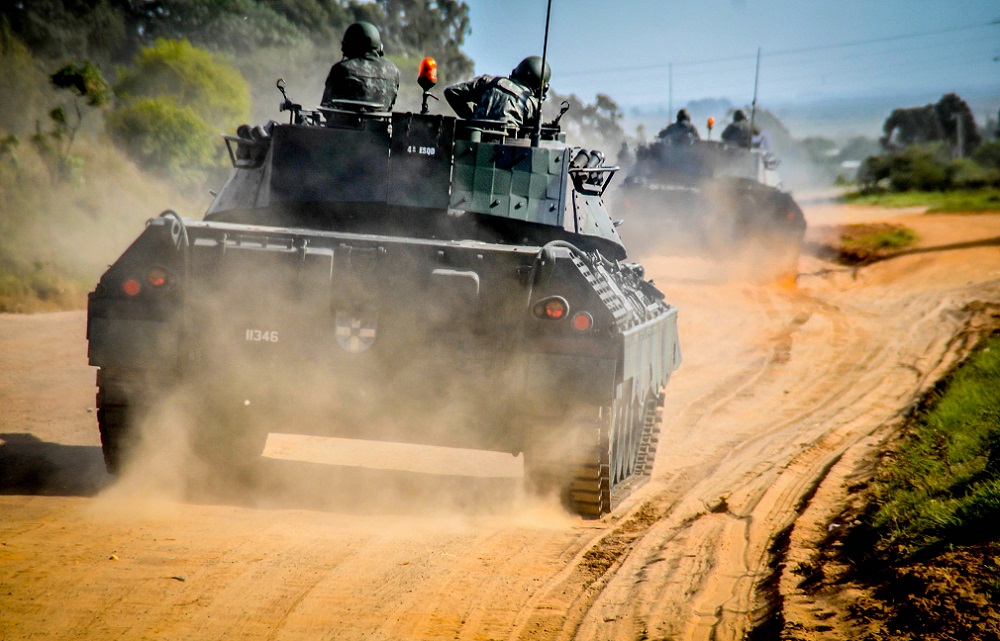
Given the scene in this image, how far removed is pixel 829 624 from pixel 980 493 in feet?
5.12

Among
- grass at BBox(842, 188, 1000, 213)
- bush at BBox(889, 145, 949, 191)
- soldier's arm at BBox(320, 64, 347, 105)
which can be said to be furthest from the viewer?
bush at BBox(889, 145, 949, 191)

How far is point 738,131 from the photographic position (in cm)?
2620

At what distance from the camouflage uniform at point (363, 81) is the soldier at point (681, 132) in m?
15.7

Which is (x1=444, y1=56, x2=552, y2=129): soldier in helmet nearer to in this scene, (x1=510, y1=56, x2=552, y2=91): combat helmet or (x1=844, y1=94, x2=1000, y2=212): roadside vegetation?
(x1=510, y1=56, x2=552, y2=91): combat helmet

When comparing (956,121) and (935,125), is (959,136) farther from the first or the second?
(935,125)

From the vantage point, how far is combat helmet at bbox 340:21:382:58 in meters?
8.46

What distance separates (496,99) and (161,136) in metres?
18.3

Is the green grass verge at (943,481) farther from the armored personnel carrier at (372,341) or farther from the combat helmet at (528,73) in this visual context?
the combat helmet at (528,73)

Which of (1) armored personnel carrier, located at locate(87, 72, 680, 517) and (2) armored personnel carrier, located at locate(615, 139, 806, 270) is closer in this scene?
(1) armored personnel carrier, located at locate(87, 72, 680, 517)

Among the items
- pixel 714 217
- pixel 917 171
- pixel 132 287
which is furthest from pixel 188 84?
pixel 917 171

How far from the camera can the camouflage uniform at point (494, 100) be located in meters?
8.45

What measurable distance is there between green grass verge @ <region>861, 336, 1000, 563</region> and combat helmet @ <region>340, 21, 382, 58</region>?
4.92m

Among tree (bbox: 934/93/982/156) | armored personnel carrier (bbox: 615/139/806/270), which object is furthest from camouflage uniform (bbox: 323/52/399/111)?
tree (bbox: 934/93/982/156)

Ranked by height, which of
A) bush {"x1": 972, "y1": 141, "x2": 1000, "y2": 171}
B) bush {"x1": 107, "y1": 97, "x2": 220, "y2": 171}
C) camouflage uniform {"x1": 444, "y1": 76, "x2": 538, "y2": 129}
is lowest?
camouflage uniform {"x1": 444, "y1": 76, "x2": 538, "y2": 129}
